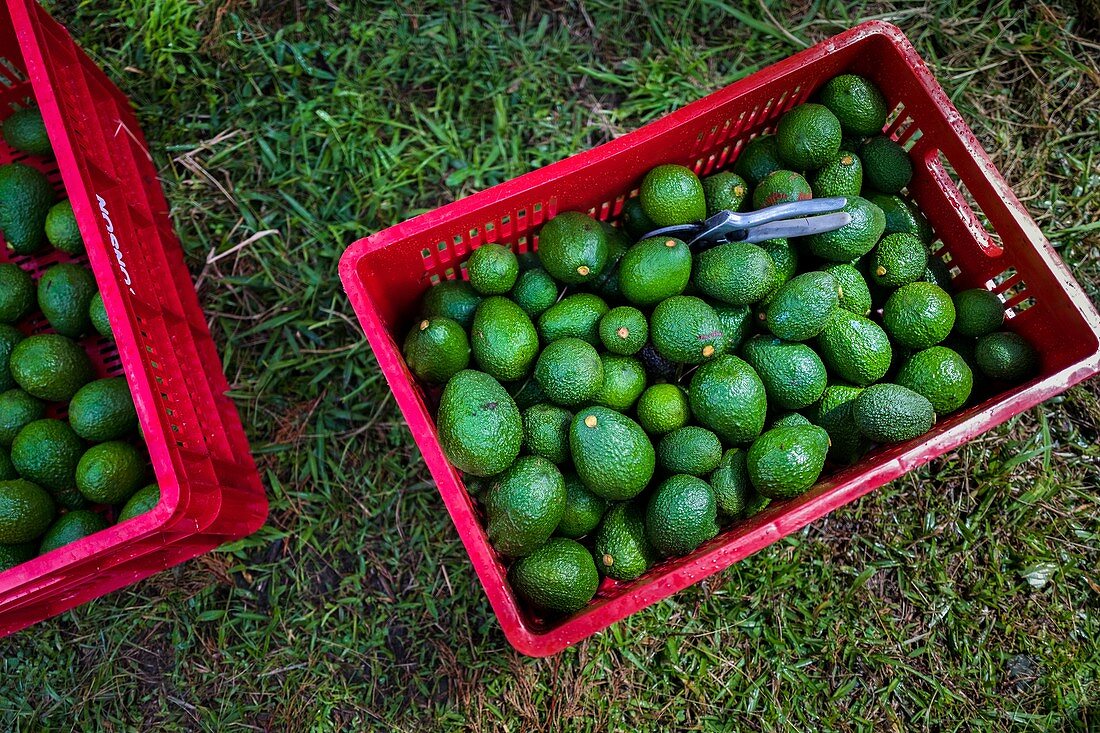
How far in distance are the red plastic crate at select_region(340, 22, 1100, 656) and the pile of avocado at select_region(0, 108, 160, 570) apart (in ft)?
3.72

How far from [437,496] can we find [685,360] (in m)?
1.35

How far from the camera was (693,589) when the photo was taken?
3.02m

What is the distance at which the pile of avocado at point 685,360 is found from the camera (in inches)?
83.8

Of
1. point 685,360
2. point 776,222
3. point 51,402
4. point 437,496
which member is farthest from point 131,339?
point 776,222

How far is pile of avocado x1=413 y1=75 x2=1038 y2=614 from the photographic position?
2.13 meters

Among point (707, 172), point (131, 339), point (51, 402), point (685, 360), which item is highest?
point (707, 172)

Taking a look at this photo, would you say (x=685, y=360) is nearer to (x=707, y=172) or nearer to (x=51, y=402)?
(x=707, y=172)

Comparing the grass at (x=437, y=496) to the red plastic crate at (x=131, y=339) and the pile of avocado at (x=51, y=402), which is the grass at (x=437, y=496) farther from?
the pile of avocado at (x=51, y=402)

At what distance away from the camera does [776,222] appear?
230 centimetres

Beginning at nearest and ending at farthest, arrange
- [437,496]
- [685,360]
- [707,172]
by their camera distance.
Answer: [685,360] → [707,172] → [437,496]

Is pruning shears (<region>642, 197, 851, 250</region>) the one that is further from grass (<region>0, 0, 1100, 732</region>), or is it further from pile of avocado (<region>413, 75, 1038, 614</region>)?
grass (<region>0, 0, 1100, 732</region>)

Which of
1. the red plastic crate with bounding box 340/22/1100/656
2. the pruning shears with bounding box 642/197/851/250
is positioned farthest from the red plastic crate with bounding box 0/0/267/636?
the pruning shears with bounding box 642/197/851/250

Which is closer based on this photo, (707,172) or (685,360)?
(685,360)

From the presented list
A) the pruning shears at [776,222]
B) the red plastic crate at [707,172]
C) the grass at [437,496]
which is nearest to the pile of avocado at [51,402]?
the grass at [437,496]
